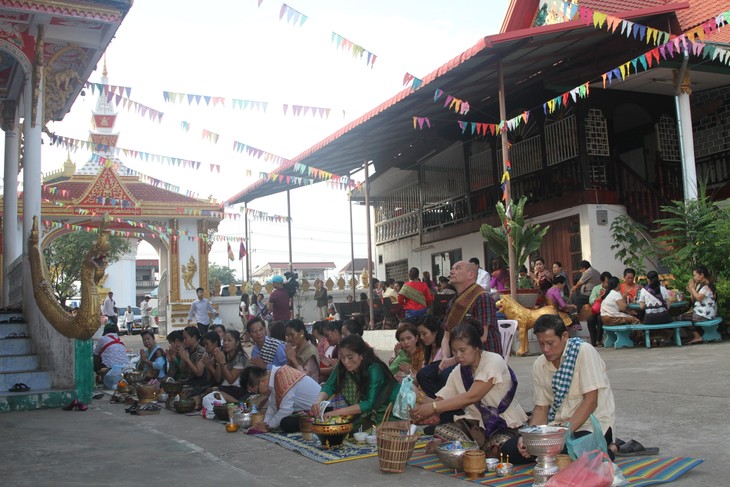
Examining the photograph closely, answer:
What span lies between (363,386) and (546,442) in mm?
1918

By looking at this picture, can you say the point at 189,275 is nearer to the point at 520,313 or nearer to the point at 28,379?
the point at 520,313

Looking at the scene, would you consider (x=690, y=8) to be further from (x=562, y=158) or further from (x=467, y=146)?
(x=467, y=146)

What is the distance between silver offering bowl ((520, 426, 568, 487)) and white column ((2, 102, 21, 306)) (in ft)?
31.4

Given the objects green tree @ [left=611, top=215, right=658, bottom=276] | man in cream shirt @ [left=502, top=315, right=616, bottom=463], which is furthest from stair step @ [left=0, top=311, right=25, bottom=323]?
green tree @ [left=611, top=215, right=658, bottom=276]

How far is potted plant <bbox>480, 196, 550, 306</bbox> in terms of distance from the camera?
1112 centimetres

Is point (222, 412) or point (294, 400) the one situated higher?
point (294, 400)

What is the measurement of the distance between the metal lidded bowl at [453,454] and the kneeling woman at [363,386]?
1.07 m

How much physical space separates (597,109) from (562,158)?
3.84 feet

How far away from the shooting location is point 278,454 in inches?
205

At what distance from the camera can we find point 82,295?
7.68m

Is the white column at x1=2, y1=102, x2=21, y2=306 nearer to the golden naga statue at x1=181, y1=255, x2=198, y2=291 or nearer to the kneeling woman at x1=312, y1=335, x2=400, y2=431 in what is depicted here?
the kneeling woman at x1=312, y1=335, x2=400, y2=431

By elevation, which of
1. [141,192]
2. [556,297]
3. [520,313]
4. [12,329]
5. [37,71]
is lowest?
[520,313]

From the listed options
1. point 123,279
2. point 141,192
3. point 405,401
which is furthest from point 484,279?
point 123,279

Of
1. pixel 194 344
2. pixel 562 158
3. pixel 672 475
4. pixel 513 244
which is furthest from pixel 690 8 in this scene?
pixel 672 475
